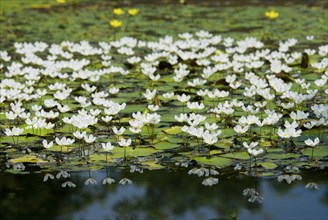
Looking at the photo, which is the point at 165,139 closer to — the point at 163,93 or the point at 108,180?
the point at 108,180

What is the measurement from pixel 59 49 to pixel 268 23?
3852 millimetres

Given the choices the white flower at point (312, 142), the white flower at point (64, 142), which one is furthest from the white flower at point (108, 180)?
the white flower at point (312, 142)

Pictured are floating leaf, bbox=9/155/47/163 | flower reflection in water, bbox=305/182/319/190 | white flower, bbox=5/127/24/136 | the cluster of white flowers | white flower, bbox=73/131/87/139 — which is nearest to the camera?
flower reflection in water, bbox=305/182/319/190

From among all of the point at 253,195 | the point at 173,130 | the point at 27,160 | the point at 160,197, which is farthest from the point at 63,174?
the point at 253,195

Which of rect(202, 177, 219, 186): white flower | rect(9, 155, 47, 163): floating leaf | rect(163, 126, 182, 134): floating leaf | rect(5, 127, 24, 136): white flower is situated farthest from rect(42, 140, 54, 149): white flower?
rect(202, 177, 219, 186): white flower

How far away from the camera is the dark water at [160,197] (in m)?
3.28

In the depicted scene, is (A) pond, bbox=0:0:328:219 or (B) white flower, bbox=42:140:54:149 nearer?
(A) pond, bbox=0:0:328:219

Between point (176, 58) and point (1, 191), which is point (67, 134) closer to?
point (1, 191)

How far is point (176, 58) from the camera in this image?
6.79 m

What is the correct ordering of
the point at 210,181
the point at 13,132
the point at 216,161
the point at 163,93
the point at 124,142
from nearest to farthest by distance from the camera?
1. the point at 210,181
2. the point at 216,161
3. the point at 124,142
4. the point at 13,132
5. the point at 163,93

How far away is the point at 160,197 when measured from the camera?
3512 mm

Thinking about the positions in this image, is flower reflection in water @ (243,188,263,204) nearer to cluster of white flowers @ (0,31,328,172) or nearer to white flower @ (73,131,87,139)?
cluster of white flowers @ (0,31,328,172)

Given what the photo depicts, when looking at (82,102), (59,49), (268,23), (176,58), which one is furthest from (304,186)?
(268,23)

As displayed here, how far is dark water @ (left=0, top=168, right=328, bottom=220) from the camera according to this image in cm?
328
